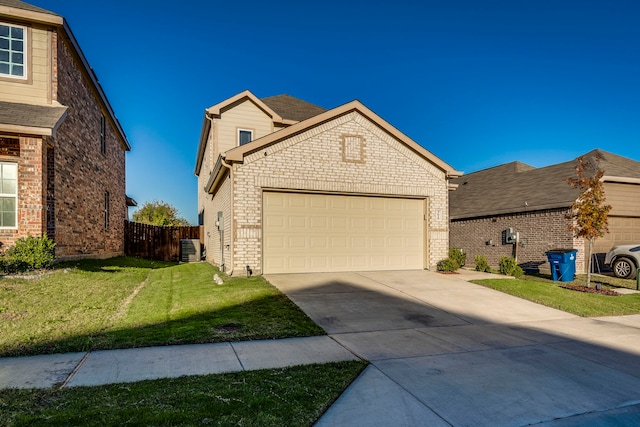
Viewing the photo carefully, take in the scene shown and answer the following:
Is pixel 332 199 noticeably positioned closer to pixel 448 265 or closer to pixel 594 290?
pixel 448 265

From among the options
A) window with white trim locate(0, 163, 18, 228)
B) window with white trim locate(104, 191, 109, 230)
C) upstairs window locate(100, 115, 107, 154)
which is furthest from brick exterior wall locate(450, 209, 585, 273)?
window with white trim locate(0, 163, 18, 228)

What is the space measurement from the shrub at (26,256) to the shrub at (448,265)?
462 inches

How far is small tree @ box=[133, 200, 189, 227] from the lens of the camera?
3912cm

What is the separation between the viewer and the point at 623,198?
16062mm

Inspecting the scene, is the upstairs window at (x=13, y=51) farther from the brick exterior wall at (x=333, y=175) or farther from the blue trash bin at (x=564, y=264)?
the blue trash bin at (x=564, y=264)

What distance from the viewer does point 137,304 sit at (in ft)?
26.3

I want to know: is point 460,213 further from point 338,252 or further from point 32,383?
point 32,383

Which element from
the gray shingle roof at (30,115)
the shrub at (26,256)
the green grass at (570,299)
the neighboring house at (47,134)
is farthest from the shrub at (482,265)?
the gray shingle roof at (30,115)

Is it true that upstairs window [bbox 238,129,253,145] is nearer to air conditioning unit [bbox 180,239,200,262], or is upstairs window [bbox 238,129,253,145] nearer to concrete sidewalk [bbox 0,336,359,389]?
air conditioning unit [bbox 180,239,200,262]

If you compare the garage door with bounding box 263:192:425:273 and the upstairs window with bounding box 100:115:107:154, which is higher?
the upstairs window with bounding box 100:115:107:154

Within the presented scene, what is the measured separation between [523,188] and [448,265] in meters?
8.31

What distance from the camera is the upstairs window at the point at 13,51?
11438 millimetres

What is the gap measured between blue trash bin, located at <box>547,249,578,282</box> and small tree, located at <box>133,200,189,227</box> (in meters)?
34.5

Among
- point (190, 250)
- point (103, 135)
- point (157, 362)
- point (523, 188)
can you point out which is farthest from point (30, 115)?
point (523, 188)
